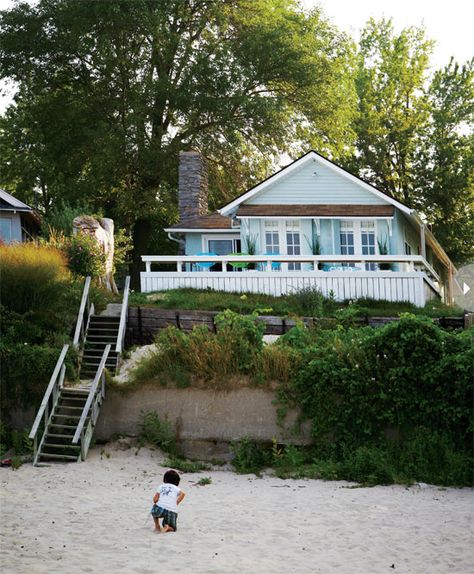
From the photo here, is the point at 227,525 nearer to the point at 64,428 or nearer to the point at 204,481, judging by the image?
the point at 204,481

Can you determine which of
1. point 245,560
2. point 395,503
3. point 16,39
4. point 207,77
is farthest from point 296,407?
point 16,39

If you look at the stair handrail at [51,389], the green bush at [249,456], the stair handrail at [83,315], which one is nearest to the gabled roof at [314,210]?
the stair handrail at [83,315]

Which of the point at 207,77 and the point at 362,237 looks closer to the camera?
the point at 362,237

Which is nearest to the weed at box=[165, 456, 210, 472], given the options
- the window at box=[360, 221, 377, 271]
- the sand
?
the sand

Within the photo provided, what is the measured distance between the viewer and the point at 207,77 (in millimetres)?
37906

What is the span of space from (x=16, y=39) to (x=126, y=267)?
10469 millimetres

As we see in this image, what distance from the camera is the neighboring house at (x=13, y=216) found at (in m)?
36.6

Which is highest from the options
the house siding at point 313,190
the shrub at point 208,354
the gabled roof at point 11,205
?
the gabled roof at point 11,205

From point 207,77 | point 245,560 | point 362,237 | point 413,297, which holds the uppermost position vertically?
point 207,77

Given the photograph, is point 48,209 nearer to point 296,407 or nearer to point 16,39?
point 16,39

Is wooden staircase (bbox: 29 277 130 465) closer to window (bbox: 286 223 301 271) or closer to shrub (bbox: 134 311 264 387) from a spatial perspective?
shrub (bbox: 134 311 264 387)

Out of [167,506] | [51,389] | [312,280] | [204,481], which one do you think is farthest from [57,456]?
[312,280]

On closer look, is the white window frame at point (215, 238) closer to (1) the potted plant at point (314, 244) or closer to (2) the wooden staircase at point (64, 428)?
(1) the potted plant at point (314, 244)

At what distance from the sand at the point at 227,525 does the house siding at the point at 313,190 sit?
49.6 ft
